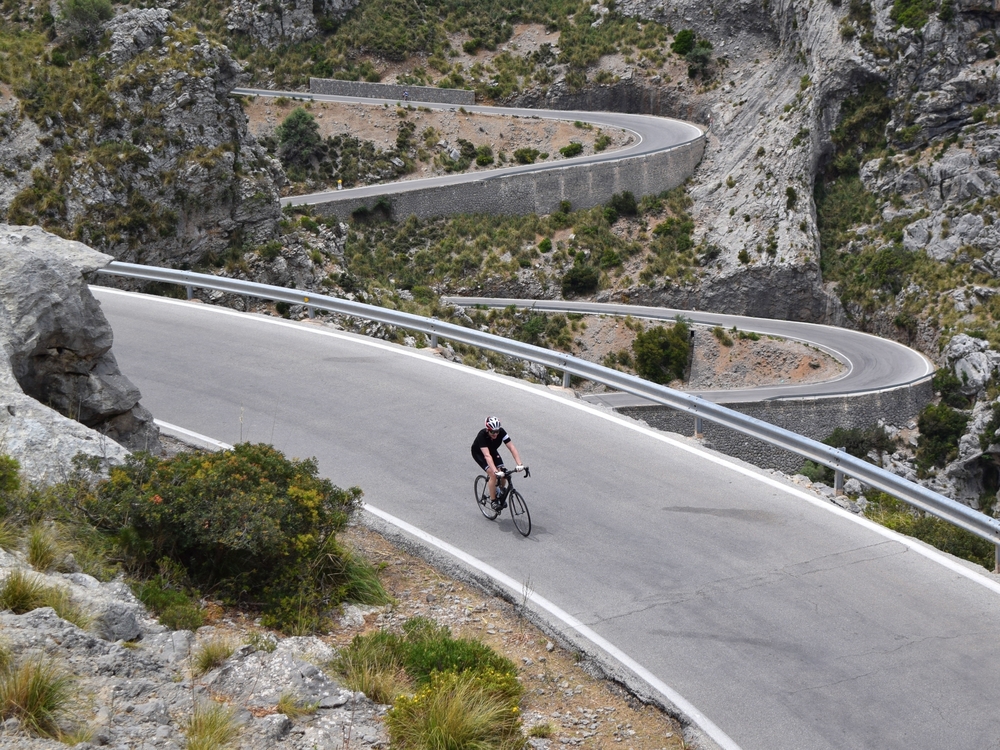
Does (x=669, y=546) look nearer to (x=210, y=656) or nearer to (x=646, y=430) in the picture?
(x=646, y=430)

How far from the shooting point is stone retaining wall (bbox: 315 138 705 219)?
47.9 m

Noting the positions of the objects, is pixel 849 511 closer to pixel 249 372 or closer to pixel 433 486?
pixel 433 486

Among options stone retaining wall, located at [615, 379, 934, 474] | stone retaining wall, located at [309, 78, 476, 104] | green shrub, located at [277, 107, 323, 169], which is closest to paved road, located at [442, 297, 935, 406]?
stone retaining wall, located at [615, 379, 934, 474]

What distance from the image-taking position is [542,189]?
5166cm

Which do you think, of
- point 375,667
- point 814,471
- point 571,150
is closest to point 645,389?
point 375,667

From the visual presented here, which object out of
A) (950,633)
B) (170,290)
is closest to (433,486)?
(950,633)

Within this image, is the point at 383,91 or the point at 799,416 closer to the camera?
the point at 799,416

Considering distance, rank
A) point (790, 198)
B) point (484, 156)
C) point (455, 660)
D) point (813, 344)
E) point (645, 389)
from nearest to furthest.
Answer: point (455, 660) → point (645, 389) → point (813, 344) → point (790, 198) → point (484, 156)

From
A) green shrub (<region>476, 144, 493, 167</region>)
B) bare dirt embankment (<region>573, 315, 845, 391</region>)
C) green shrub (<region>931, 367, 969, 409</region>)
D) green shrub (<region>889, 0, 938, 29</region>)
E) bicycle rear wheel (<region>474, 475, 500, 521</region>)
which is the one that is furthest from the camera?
green shrub (<region>476, 144, 493, 167</region>)

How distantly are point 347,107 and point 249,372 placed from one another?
4155 centimetres

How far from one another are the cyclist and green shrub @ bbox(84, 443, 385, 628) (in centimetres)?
225

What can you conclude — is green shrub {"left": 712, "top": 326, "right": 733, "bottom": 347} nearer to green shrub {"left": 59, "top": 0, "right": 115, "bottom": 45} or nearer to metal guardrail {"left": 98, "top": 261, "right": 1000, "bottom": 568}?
metal guardrail {"left": 98, "top": 261, "right": 1000, "bottom": 568}

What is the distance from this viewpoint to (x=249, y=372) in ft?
52.6

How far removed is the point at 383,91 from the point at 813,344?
32.4 m
